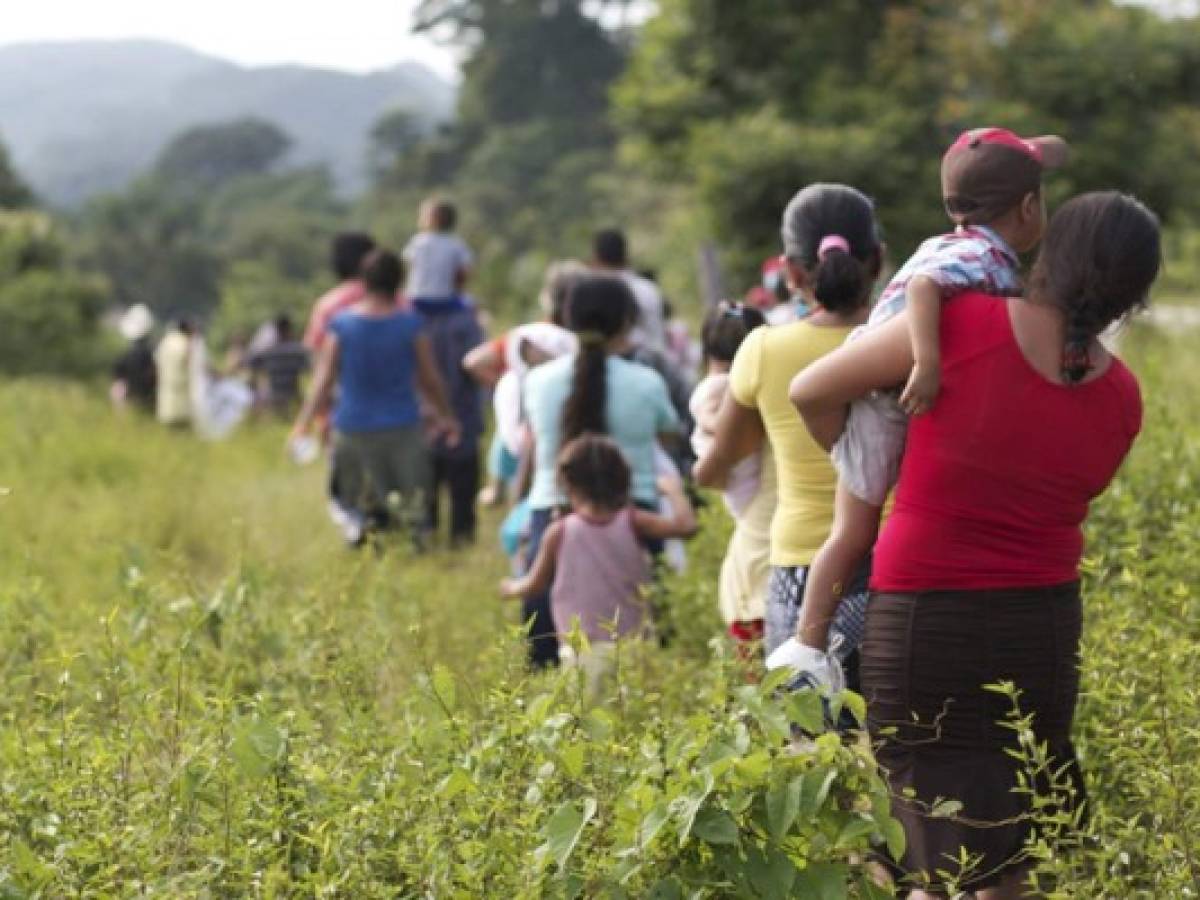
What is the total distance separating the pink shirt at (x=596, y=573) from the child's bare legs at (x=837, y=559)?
186 cm

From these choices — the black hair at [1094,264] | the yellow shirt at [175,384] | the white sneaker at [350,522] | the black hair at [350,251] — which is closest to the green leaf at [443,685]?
the black hair at [1094,264]

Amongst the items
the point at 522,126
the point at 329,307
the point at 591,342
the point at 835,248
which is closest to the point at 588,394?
the point at 591,342

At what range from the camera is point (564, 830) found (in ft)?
10.2

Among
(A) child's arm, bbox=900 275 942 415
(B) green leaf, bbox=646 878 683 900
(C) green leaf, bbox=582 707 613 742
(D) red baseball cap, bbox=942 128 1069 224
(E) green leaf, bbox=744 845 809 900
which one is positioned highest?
(D) red baseball cap, bbox=942 128 1069 224

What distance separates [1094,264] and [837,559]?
755mm

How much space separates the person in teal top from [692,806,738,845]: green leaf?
9.35 ft

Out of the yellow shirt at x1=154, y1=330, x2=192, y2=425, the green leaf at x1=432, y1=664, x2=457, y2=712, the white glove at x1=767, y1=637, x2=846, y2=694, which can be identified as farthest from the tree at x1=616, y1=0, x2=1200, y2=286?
the green leaf at x1=432, y1=664, x2=457, y2=712

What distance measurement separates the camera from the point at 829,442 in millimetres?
3730

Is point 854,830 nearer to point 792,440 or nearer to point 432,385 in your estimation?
point 792,440

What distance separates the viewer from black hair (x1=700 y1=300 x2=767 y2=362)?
516 cm

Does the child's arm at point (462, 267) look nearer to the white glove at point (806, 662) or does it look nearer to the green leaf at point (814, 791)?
the white glove at point (806, 662)

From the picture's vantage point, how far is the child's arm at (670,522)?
582cm

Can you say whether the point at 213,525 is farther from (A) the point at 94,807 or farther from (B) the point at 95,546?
(A) the point at 94,807

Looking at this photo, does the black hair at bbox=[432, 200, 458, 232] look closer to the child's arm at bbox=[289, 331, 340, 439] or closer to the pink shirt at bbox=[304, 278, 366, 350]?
the pink shirt at bbox=[304, 278, 366, 350]
